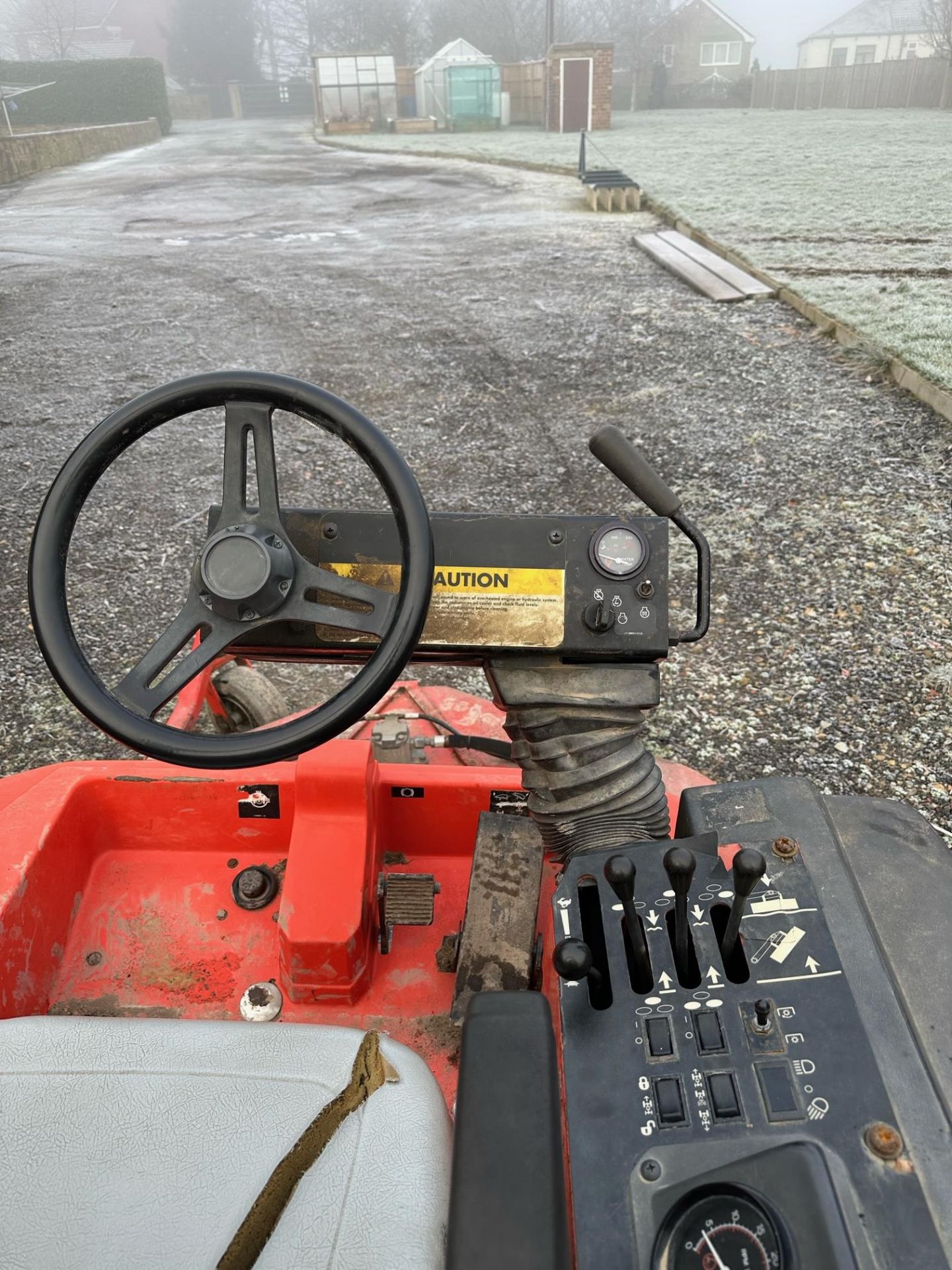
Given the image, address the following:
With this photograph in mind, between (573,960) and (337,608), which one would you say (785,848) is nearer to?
(573,960)

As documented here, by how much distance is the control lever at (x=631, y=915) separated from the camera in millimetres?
1165

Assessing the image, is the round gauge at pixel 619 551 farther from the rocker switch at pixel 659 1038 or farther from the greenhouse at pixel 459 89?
the greenhouse at pixel 459 89

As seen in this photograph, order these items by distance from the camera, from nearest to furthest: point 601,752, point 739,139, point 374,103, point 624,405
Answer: point 601,752 → point 624,405 → point 739,139 → point 374,103

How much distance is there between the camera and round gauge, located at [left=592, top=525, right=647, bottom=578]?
172 cm

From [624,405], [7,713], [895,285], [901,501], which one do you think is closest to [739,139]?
[895,285]

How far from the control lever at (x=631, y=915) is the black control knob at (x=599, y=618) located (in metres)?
0.56

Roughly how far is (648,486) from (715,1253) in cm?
118

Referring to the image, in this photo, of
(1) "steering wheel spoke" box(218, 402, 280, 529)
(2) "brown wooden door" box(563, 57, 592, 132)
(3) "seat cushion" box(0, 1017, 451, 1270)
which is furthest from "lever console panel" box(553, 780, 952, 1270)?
(2) "brown wooden door" box(563, 57, 592, 132)

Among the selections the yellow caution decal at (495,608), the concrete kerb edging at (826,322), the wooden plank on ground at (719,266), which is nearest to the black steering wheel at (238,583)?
the yellow caution decal at (495,608)

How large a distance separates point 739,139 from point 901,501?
17515mm

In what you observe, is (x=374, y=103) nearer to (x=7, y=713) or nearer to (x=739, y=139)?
(x=739, y=139)

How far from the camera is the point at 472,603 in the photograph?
67.5 inches

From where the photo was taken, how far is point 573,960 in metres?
1.11

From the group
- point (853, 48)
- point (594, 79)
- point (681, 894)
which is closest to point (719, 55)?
point (853, 48)
